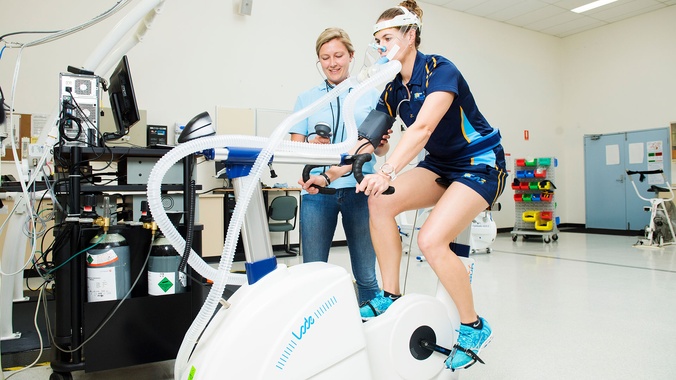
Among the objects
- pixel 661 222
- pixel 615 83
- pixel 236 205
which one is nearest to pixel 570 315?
pixel 236 205

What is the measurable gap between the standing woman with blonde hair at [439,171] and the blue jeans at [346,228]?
0.19 meters

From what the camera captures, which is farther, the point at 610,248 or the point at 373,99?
the point at 610,248

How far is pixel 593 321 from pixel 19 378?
2987 mm

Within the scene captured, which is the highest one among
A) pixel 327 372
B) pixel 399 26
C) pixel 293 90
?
pixel 293 90

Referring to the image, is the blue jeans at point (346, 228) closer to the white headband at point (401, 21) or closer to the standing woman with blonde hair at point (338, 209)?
the standing woman with blonde hair at point (338, 209)

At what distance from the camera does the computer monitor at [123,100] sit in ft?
6.31

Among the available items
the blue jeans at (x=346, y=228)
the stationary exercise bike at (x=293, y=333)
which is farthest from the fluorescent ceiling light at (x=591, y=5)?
the stationary exercise bike at (x=293, y=333)

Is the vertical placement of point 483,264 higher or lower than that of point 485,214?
lower

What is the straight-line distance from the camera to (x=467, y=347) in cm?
144

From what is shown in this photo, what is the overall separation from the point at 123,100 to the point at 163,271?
0.85m

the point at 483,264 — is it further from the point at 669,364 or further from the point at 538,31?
the point at 538,31

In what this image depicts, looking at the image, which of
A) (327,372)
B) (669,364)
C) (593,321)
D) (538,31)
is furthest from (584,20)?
(327,372)

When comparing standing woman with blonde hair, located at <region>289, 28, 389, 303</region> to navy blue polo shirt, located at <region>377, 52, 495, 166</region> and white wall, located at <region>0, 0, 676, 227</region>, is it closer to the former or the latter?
navy blue polo shirt, located at <region>377, 52, 495, 166</region>

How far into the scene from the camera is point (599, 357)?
80.1 inches
